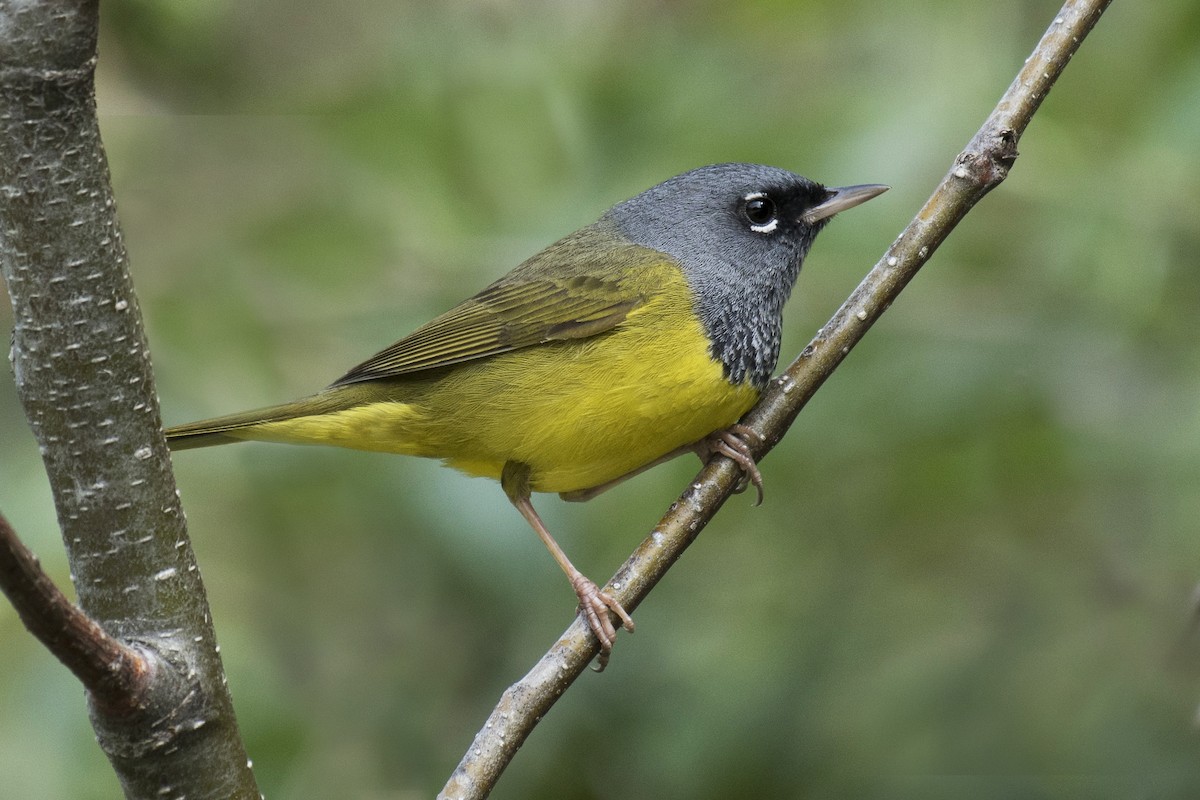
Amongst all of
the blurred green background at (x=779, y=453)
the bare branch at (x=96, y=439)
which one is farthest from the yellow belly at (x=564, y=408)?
the bare branch at (x=96, y=439)

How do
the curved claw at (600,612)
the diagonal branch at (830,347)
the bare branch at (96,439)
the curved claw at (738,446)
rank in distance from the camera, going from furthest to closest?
the curved claw at (738,446) < the curved claw at (600,612) < the diagonal branch at (830,347) < the bare branch at (96,439)

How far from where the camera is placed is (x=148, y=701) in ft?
7.18

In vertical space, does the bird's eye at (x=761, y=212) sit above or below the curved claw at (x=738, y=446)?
above

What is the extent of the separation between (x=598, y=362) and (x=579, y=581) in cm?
69

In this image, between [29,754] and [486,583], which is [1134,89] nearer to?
[486,583]

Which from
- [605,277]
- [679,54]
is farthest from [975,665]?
[679,54]

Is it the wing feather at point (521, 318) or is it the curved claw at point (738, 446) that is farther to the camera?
the wing feather at point (521, 318)

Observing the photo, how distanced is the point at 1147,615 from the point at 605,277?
206 centimetres

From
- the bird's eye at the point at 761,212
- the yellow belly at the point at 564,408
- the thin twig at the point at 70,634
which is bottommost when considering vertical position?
the thin twig at the point at 70,634

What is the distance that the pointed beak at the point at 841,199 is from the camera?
13.0 feet

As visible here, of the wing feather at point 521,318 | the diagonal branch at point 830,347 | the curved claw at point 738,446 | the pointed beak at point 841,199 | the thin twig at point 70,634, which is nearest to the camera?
the thin twig at point 70,634

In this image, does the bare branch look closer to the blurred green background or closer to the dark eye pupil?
the blurred green background

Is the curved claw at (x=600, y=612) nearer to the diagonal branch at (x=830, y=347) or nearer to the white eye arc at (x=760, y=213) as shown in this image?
the diagonal branch at (x=830, y=347)

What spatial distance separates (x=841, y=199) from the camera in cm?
406
